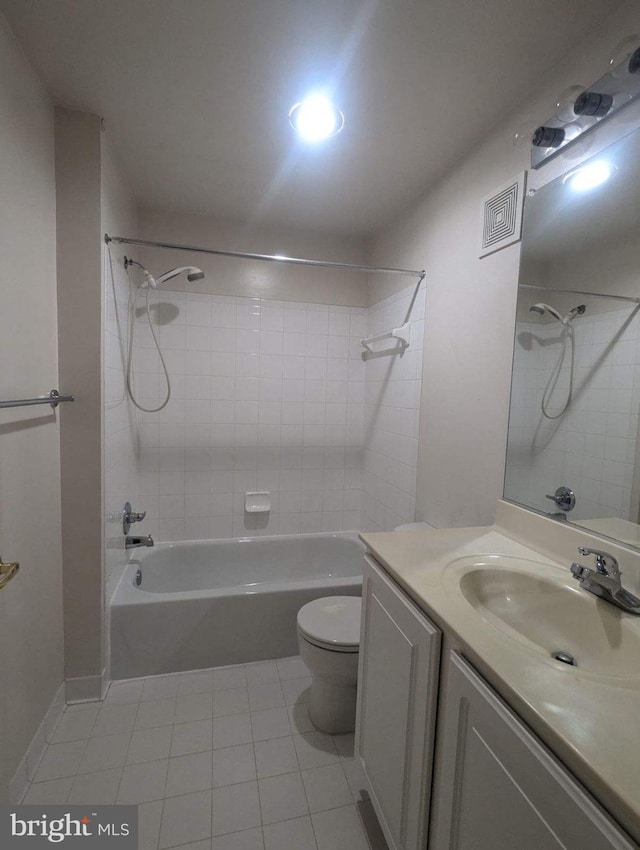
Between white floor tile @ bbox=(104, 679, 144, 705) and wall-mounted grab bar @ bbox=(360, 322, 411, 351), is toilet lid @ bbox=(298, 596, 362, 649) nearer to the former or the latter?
white floor tile @ bbox=(104, 679, 144, 705)

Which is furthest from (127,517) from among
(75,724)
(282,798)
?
(282,798)

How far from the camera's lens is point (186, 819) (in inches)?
47.7

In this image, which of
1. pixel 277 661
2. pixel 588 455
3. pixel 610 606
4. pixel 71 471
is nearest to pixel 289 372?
pixel 71 471

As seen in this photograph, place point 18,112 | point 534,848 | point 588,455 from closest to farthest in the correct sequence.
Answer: point 534,848, point 588,455, point 18,112

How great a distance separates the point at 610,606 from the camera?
35.0 inches

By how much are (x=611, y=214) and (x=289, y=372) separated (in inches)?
76.4

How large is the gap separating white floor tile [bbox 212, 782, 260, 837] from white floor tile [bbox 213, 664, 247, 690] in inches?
19.9

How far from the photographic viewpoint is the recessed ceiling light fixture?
145 centimetres

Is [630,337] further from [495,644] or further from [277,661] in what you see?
[277,661]

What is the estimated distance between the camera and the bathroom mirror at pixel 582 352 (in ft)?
3.34

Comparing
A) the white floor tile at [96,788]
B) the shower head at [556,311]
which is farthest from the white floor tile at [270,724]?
the shower head at [556,311]

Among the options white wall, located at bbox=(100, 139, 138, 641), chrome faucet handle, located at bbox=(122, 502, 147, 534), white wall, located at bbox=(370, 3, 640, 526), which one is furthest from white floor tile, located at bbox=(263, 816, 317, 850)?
chrome faucet handle, located at bbox=(122, 502, 147, 534)

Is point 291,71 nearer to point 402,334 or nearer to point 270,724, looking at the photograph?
point 402,334

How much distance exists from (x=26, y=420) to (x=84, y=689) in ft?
4.04
